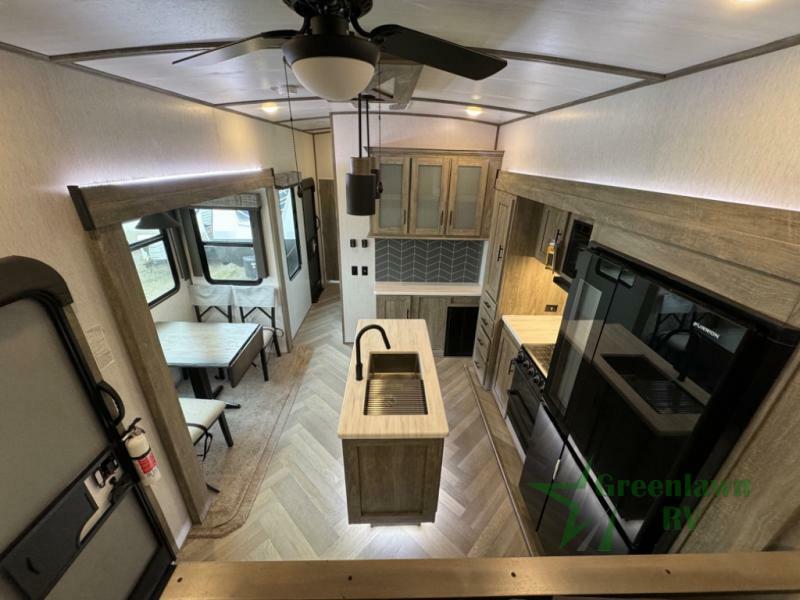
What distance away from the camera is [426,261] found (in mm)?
4336

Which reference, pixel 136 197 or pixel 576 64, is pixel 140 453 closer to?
pixel 136 197

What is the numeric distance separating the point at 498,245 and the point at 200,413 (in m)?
3.09

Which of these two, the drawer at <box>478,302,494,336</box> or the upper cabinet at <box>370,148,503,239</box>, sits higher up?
the upper cabinet at <box>370,148,503,239</box>

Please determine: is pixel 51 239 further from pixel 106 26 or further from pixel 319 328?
pixel 319 328

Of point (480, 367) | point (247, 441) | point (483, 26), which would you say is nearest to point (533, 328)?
point (480, 367)

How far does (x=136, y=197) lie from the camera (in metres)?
1.65

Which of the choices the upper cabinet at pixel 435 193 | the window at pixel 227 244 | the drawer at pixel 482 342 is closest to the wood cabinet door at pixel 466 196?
the upper cabinet at pixel 435 193

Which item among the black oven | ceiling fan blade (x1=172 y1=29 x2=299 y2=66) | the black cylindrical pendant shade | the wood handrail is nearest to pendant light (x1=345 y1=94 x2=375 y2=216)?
the black cylindrical pendant shade

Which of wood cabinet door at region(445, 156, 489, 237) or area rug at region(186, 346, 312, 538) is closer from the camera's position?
area rug at region(186, 346, 312, 538)

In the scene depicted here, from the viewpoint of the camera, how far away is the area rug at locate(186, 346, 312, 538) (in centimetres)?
242

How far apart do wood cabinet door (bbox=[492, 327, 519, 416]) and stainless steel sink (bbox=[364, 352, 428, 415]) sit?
1.00 metres

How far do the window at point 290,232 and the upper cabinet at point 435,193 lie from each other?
1.31 meters

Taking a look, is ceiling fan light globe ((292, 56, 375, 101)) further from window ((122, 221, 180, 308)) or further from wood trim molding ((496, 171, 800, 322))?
window ((122, 221, 180, 308))

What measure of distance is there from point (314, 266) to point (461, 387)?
11.6 feet
